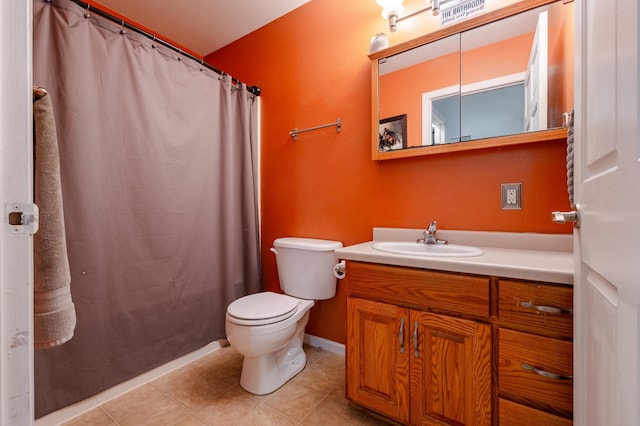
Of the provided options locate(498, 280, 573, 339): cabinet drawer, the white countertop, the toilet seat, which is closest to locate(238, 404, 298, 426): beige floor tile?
the toilet seat

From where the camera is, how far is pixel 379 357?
116cm

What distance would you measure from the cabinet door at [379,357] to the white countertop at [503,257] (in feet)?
0.68

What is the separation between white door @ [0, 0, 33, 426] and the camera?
0.44m

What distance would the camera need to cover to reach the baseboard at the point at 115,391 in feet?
4.06

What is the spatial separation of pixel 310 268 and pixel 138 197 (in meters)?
1.04

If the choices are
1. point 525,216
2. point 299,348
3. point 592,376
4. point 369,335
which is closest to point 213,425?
point 299,348

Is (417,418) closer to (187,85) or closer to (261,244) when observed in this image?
(261,244)

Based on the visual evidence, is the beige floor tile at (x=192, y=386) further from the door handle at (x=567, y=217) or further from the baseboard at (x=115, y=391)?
the door handle at (x=567, y=217)

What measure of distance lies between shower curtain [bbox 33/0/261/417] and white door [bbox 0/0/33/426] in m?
0.98

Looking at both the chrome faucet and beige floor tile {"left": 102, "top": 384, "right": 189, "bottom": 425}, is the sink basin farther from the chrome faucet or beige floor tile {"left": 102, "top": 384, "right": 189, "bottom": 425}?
beige floor tile {"left": 102, "top": 384, "right": 189, "bottom": 425}

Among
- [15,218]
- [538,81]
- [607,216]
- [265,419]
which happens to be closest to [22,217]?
[15,218]

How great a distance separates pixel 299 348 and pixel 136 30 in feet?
6.61

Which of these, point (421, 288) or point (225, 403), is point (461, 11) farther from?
point (225, 403)

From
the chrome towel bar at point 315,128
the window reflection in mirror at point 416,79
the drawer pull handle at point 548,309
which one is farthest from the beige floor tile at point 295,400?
the chrome towel bar at point 315,128
